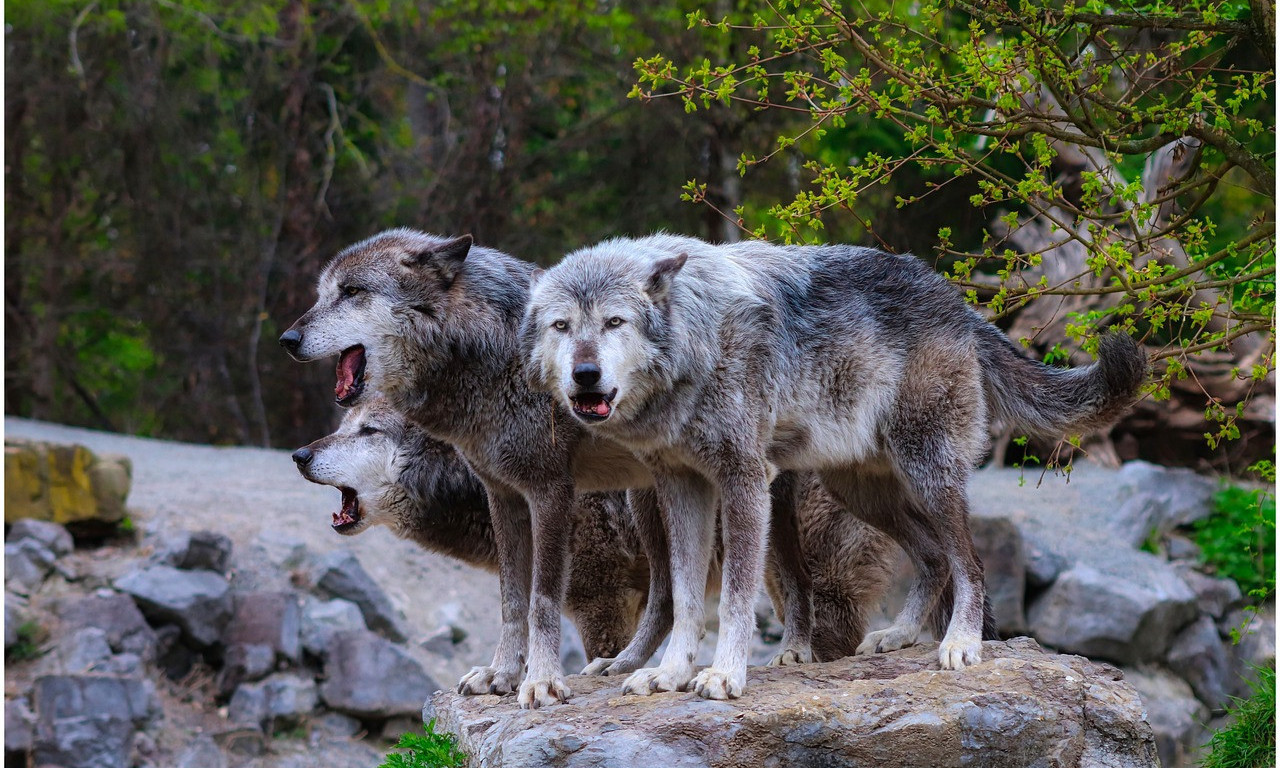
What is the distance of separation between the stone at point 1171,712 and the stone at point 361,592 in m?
6.58

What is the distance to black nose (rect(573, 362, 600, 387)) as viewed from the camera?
4285 millimetres

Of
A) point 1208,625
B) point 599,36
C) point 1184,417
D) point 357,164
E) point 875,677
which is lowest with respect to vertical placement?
point 1208,625

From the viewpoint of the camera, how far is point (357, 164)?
755 inches

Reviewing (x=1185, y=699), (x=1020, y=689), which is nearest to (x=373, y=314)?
(x=1020, y=689)

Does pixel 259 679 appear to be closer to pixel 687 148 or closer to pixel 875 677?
pixel 875 677

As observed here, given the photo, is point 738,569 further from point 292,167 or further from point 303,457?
point 292,167

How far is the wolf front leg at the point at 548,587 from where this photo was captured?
4.74 m

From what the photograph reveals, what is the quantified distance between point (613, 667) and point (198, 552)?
21.9 feet

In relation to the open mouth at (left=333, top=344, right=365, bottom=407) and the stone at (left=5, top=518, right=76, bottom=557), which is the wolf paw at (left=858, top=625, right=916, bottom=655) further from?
the stone at (left=5, top=518, right=76, bottom=557)

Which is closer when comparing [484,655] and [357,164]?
[484,655]

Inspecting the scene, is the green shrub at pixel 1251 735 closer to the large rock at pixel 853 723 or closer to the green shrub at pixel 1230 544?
the large rock at pixel 853 723

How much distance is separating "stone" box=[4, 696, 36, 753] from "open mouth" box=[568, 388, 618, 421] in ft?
23.5

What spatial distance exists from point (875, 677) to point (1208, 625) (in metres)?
7.67

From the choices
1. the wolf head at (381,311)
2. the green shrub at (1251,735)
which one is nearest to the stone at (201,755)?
the wolf head at (381,311)
